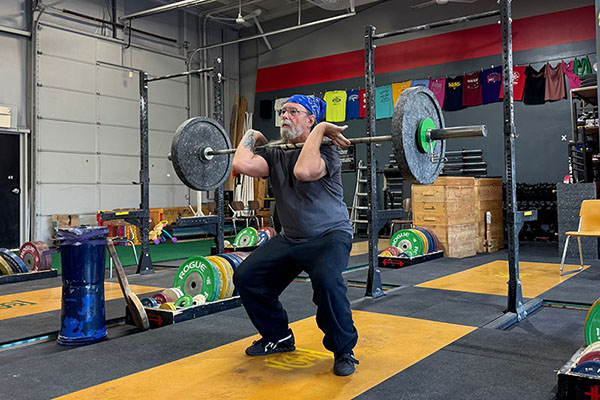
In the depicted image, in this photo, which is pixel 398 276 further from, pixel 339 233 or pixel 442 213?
pixel 339 233

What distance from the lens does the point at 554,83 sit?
25.6 feet

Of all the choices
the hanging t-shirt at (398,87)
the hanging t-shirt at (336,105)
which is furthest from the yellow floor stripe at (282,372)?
the hanging t-shirt at (336,105)

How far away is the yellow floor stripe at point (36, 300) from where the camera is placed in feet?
11.6

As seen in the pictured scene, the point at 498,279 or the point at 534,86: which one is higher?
the point at 534,86

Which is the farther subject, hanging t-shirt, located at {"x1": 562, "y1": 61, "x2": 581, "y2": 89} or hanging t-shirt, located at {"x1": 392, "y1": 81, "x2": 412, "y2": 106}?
hanging t-shirt, located at {"x1": 392, "y1": 81, "x2": 412, "y2": 106}

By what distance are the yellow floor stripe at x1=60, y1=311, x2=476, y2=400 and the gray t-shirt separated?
556mm

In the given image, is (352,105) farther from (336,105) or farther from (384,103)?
(384,103)

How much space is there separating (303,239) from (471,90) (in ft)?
23.7

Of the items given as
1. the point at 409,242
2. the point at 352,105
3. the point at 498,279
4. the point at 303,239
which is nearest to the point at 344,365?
the point at 303,239

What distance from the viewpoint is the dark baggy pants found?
6.68ft

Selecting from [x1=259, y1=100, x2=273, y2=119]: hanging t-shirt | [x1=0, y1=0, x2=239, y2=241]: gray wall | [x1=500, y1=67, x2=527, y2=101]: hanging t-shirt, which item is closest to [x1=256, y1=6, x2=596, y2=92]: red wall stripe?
[x1=259, y1=100, x2=273, y2=119]: hanging t-shirt

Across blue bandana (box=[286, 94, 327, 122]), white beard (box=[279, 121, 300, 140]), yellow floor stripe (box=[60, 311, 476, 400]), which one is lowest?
yellow floor stripe (box=[60, 311, 476, 400])

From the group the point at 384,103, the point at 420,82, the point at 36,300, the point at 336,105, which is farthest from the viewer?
the point at 336,105

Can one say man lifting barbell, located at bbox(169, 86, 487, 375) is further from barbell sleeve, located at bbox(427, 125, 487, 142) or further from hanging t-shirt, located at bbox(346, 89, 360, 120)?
hanging t-shirt, located at bbox(346, 89, 360, 120)
